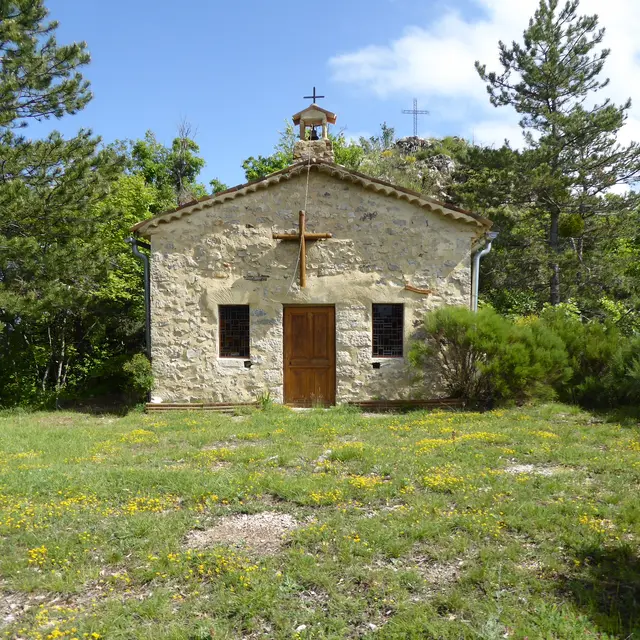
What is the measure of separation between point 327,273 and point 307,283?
1.64ft

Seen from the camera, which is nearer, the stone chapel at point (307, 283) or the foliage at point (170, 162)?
the stone chapel at point (307, 283)

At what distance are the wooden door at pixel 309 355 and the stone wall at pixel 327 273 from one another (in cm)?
18

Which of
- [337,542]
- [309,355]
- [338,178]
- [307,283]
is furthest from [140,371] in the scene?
[337,542]

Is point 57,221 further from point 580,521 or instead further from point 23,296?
point 580,521

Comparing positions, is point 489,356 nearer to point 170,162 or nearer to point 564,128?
point 564,128

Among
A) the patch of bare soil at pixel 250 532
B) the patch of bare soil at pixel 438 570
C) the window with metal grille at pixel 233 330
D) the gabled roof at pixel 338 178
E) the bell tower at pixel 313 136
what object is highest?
the bell tower at pixel 313 136

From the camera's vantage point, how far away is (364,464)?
7.14 meters

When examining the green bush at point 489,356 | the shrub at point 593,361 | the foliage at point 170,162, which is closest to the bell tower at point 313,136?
the green bush at point 489,356

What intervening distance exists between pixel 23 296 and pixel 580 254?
63.1ft

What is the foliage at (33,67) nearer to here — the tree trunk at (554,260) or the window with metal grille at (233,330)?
the window with metal grille at (233,330)

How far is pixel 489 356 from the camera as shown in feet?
36.4

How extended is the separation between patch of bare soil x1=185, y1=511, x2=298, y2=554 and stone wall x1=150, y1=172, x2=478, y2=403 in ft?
21.9

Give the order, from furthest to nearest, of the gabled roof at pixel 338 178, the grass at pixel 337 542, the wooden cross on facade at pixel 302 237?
the wooden cross on facade at pixel 302 237, the gabled roof at pixel 338 178, the grass at pixel 337 542

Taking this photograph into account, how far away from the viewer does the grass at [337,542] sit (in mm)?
3816
